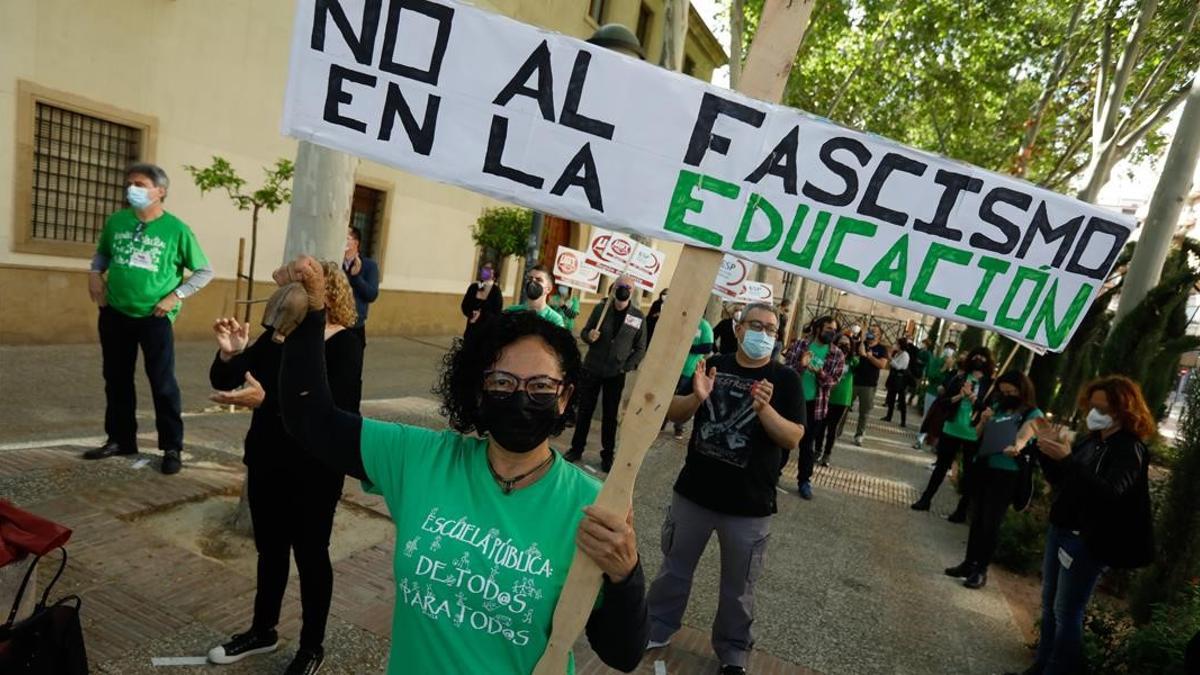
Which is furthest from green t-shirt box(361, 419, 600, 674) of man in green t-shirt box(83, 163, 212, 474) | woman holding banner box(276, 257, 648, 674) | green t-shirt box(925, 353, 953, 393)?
green t-shirt box(925, 353, 953, 393)

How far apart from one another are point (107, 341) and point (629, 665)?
14.9 feet

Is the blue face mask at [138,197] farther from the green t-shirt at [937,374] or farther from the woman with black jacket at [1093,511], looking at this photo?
the green t-shirt at [937,374]

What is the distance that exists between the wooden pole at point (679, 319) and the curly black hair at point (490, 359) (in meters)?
0.21

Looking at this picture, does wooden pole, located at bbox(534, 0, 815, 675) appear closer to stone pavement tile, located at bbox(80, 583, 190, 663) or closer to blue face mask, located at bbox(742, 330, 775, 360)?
blue face mask, located at bbox(742, 330, 775, 360)

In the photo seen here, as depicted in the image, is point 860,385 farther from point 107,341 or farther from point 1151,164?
point 1151,164

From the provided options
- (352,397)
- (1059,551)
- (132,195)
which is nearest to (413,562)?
(352,397)

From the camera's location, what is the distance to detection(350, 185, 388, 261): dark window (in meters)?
13.1

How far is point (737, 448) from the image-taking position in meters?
3.57

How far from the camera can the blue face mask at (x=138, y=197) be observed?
441 cm

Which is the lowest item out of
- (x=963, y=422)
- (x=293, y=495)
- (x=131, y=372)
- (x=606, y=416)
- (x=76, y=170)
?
(x=606, y=416)

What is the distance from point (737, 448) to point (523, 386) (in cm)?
209

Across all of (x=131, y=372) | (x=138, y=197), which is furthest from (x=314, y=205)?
(x=131, y=372)

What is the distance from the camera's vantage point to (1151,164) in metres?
18.6

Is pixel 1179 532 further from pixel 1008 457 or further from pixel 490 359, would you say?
pixel 490 359
